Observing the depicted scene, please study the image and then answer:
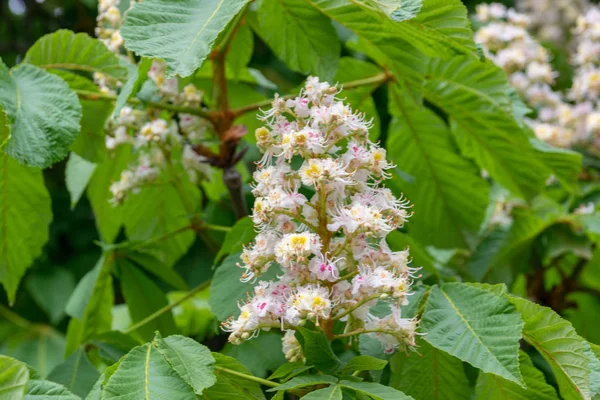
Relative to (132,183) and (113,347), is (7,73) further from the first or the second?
(113,347)

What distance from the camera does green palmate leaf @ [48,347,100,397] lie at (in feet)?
3.26

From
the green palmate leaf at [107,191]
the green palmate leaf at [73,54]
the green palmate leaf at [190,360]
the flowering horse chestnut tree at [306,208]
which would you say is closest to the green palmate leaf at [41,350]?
the flowering horse chestnut tree at [306,208]

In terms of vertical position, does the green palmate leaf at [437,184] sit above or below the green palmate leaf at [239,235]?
below

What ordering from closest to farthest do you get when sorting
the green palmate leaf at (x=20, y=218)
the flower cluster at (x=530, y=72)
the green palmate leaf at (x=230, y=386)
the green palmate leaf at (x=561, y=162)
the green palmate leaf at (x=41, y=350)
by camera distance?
the green palmate leaf at (x=230, y=386) < the green palmate leaf at (x=20, y=218) < the green palmate leaf at (x=561, y=162) < the flower cluster at (x=530, y=72) < the green palmate leaf at (x=41, y=350)

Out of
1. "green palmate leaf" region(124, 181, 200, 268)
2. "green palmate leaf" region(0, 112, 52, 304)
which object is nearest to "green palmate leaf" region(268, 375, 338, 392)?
"green palmate leaf" region(0, 112, 52, 304)

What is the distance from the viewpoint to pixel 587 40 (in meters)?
1.84

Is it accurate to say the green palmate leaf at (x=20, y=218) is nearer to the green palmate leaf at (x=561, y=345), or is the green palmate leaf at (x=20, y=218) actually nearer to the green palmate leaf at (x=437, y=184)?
the green palmate leaf at (x=437, y=184)

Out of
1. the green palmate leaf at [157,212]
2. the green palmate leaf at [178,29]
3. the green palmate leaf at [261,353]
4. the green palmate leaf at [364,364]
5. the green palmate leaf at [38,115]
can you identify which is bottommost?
the green palmate leaf at [261,353]

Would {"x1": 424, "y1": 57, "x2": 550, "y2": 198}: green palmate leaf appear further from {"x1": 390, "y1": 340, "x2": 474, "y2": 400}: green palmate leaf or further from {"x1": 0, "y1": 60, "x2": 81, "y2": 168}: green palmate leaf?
{"x1": 0, "y1": 60, "x2": 81, "y2": 168}: green palmate leaf

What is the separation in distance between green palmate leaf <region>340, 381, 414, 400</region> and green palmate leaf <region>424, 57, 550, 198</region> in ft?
1.71

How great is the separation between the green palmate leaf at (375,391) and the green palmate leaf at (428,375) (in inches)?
5.3

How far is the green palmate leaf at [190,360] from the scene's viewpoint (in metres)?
0.67

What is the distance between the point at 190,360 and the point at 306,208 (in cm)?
19

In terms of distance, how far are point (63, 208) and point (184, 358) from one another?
189 cm
